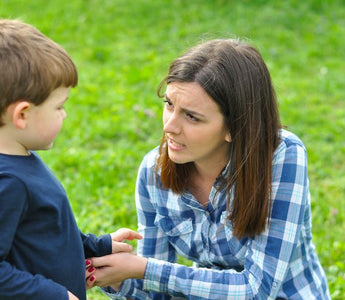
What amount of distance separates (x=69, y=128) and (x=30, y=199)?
11.8ft

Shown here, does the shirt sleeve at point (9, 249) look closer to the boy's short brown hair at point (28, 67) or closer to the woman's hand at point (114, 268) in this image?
the boy's short brown hair at point (28, 67)

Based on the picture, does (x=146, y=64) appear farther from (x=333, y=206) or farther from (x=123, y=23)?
(x=333, y=206)

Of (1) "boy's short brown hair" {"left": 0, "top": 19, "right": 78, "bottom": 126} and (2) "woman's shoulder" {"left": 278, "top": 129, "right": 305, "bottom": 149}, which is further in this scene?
(2) "woman's shoulder" {"left": 278, "top": 129, "right": 305, "bottom": 149}

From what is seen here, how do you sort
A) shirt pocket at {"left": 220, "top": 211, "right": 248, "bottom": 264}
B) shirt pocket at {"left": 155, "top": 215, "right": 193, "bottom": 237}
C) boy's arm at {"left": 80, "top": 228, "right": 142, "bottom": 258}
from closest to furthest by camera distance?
boy's arm at {"left": 80, "top": 228, "right": 142, "bottom": 258} < shirt pocket at {"left": 220, "top": 211, "right": 248, "bottom": 264} < shirt pocket at {"left": 155, "top": 215, "right": 193, "bottom": 237}

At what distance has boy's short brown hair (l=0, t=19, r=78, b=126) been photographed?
6.33 feet

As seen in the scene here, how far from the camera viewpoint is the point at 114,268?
2557mm

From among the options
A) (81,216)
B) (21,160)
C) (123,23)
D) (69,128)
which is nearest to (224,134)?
(21,160)

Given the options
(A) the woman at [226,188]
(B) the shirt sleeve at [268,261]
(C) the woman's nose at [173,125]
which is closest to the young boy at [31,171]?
(A) the woman at [226,188]

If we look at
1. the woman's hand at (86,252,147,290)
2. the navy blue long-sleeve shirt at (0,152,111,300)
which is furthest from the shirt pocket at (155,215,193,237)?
the navy blue long-sleeve shirt at (0,152,111,300)

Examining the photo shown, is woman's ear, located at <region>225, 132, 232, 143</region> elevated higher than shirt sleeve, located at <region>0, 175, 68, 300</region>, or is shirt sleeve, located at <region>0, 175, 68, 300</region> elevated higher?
woman's ear, located at <region>225, 132, 232, 143</region>

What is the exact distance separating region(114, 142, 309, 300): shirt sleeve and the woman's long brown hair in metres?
0.05

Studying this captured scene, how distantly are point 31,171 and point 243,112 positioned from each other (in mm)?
915

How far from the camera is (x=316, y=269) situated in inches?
117

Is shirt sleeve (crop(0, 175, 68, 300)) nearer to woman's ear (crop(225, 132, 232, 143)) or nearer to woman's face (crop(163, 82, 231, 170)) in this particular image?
woman's face (crop(163, 82, 231, 170))
